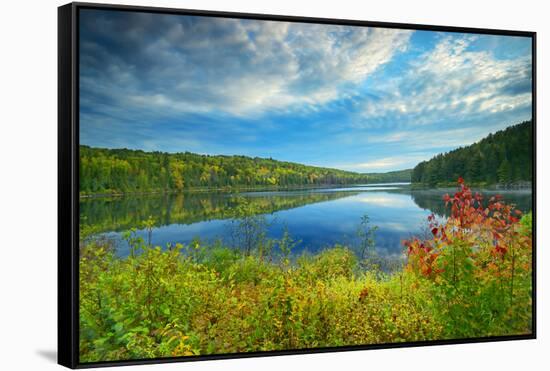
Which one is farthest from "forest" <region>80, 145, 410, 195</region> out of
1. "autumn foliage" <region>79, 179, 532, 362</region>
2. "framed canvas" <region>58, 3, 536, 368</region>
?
"autumn foliage" <region>79, 179, 532, 362</region>

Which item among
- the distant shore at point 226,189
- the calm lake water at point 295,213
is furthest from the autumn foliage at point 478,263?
the distant shore at point 226,189

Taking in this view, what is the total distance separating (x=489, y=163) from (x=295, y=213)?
7.14 feet

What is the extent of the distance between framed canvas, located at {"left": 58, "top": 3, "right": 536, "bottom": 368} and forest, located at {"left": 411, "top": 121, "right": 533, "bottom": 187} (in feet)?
0.06

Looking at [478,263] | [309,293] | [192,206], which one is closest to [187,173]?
[192,206]

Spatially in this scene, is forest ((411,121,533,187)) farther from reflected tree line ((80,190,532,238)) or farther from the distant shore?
the distant shore

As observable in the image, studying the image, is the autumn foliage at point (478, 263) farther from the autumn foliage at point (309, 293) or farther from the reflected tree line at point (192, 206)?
the reflected tree line at point (192, 206)

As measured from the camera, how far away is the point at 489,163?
19.7 ft

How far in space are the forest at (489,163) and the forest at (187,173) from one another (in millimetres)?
396

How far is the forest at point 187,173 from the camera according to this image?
4988mm

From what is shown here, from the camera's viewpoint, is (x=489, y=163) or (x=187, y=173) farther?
(x=489, y=163)

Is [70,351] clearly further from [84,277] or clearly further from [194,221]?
[194,221]

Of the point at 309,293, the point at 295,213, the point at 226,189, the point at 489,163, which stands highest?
the point at 489,163

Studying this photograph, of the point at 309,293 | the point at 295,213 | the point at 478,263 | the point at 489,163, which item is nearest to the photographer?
the point at 309,293

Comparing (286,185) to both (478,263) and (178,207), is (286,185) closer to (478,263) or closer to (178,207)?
(178,207)
